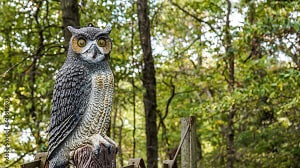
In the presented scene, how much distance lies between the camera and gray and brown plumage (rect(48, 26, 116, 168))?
3326 millimetres

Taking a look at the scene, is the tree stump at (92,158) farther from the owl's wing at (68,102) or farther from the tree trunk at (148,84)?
the tree trunk at (148,84)

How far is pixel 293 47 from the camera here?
7.58 metres

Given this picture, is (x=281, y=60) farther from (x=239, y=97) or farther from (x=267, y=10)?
(x=239, y=97)

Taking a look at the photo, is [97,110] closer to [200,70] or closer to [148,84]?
[148,84]

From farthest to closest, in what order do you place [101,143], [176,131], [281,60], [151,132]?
[176,131]
[281,60]
[151,132]
[101,143]

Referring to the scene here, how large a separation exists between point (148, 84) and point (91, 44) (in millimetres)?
4908

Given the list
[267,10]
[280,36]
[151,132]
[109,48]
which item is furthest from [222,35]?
[109,48]

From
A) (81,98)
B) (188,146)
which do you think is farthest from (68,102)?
(188,146)

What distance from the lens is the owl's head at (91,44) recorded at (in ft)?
11.2

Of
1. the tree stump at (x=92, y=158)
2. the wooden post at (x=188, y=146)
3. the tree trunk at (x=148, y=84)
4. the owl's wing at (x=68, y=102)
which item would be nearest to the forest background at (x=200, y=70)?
the tree trunk at (x=148, y=84)

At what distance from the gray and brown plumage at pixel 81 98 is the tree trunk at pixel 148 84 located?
4.73m

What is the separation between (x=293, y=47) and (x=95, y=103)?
5.01m

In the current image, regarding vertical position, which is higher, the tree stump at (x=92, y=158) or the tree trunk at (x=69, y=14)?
the tree trunk at (x=69, y=14)

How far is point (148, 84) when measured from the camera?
8297mm
